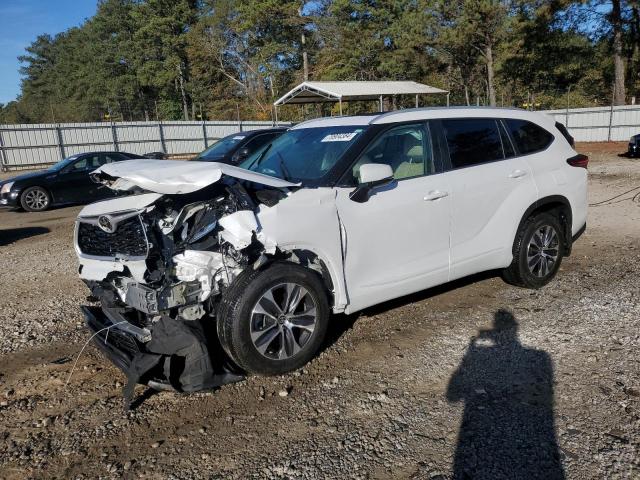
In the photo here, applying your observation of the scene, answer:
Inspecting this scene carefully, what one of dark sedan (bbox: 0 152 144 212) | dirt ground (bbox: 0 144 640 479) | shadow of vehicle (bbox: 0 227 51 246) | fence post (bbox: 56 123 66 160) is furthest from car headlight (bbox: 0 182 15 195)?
fence post (bbox: 56 123 66 160)

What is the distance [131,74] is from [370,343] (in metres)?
64.9

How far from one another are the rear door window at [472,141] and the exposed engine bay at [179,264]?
172cm

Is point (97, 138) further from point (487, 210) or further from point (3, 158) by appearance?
point (487, 210)

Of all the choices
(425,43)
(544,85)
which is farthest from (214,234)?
(544,85)

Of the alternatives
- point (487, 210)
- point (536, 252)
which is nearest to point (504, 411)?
point (487, 210)

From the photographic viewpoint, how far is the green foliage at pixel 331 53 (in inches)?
1422

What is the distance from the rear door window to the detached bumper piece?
2.63 meters

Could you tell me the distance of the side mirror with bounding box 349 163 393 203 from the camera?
3.64 meters

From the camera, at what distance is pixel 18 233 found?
987cm

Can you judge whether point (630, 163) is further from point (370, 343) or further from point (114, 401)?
point (114, 401)

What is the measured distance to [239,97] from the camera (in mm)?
Answer: 54906

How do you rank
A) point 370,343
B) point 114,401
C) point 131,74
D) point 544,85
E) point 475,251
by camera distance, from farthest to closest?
point 131,74 → point 544,85 → point 475,251 → point 370,343 → point 114,401

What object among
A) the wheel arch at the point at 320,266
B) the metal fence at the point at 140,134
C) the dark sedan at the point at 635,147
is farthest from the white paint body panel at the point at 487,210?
the metal fence at the point at 140,134

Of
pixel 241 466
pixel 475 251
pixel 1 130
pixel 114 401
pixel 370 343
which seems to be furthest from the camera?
pixel 1 130
